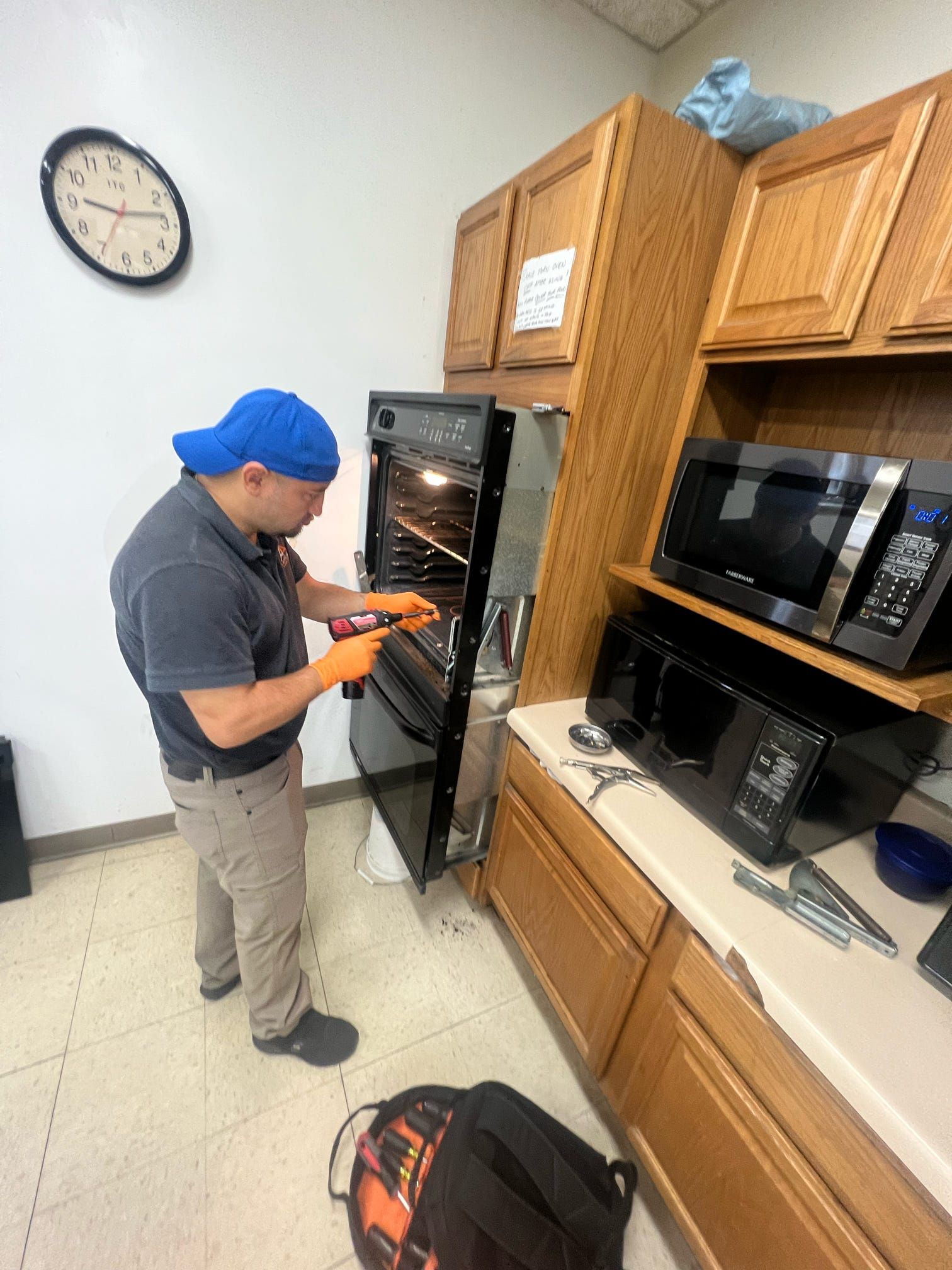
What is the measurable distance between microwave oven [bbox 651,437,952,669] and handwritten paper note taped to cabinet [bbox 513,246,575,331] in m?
0.42

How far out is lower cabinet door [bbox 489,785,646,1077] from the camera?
1.10 metres

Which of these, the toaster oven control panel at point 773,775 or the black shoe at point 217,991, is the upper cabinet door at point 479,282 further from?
the black shoe at point 217,991

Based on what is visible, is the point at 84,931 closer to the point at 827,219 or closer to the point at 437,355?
the point at 437,355

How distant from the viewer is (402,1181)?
3.49ft

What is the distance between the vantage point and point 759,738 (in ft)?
3.10

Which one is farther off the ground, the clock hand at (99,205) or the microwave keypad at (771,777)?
the clock hand at (99,205)

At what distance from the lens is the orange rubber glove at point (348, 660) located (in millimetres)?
1089

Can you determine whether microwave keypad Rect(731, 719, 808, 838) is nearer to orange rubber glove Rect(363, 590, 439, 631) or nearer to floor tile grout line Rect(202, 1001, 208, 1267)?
orange rubber glove Rect(363, 590, 439, 631)

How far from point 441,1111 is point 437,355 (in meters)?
2.08

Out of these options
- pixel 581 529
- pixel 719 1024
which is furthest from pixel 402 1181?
pixel 581 529

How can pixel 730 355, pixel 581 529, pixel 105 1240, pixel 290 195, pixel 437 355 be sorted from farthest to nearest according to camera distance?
pixel 437 355
pixel 290 195
pixel 581 529
pixel 730 355
pixel 105 1240

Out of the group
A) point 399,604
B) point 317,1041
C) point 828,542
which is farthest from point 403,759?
point 828,542

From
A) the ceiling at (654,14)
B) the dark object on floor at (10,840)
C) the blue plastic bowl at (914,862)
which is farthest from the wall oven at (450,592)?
the ceiling at (654,14)

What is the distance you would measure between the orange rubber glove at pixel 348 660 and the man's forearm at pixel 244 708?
0.10 m
